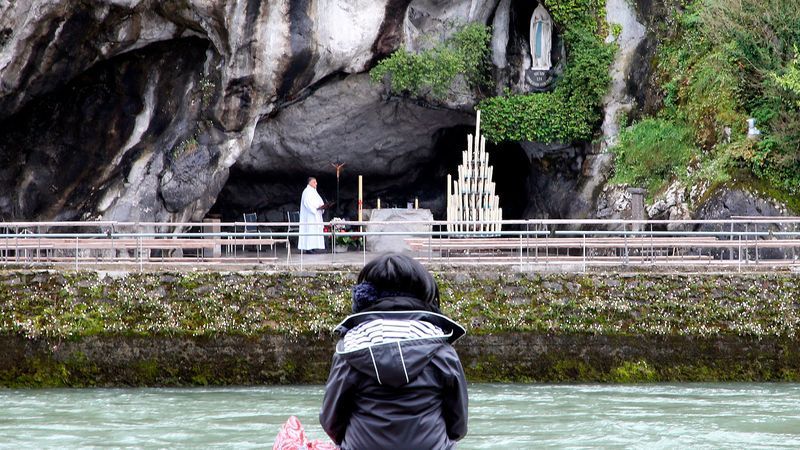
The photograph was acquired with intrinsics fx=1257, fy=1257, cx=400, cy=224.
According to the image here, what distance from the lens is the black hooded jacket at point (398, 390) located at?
5.23 metres

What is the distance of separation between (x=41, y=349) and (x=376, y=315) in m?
11.0

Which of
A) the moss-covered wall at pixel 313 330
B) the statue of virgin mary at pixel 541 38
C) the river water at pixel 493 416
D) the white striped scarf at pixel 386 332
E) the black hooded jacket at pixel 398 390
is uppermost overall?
the statue of virgin mary at pixel 541 38

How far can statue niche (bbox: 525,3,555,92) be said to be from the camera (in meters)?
26.9

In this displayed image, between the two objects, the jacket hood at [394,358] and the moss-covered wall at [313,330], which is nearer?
the jacket hood at [394,358]

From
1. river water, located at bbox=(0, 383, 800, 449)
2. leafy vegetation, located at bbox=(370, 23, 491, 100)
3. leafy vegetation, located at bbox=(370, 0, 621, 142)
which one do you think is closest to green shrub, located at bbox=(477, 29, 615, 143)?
leafy vegetation, located at bbox=(370, 0, 621, 142)

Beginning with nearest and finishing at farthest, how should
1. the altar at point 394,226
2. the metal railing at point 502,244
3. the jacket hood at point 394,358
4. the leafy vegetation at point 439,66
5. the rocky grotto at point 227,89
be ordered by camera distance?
1. the jacket hood at point 394,358
2. the metal railing at point 502,244
3. the rocky grotto at point 227,89
4. the altar at point 394,226
5. the leafy vegetation at point 439,66

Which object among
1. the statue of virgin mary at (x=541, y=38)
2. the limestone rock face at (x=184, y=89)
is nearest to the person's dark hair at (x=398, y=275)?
the limestone rock face at (x=184, y=89)

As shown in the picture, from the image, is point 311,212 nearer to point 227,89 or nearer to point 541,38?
point 227,89

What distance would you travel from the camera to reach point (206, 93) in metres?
24.9

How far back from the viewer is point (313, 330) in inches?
618

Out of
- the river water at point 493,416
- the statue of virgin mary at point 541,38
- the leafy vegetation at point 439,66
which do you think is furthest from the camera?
the statue of virgin mary at point 541,38

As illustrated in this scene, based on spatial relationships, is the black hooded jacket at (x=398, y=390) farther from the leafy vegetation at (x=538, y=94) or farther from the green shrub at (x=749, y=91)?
the leafy vegetation at (x=538, y=94)

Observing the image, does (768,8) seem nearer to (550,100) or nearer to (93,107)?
(550,100)

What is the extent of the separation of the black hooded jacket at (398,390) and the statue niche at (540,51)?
22.0 m
